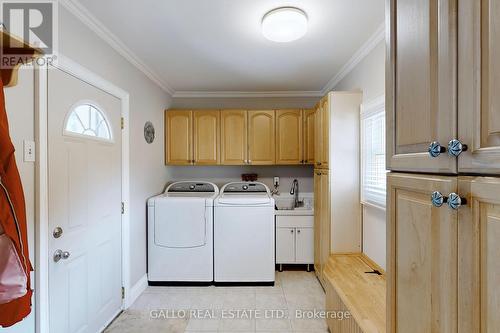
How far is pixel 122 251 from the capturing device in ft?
8.10

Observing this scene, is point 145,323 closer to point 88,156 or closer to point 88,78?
point 88,156

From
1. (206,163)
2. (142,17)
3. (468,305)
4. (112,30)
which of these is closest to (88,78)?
(112,30)

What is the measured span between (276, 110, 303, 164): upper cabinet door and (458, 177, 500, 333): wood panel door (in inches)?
117

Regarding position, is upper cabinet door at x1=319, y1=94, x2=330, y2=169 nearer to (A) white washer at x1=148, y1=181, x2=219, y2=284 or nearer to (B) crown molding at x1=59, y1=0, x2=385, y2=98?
(B) crown molding at x1=59, y1=0, x2=385, y2=98

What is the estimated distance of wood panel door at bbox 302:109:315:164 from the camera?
351cm

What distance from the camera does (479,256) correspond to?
22.3 inches

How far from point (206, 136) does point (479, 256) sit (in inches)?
A: 130

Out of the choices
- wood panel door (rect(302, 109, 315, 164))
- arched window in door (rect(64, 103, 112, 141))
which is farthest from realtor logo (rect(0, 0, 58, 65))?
wood panel door (rect(302, 109, 315, 164))

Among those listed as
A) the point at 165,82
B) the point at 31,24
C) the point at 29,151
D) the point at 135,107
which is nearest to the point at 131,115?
the point at 135,107

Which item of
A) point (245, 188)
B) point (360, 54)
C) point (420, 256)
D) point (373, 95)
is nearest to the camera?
point (420, 256)

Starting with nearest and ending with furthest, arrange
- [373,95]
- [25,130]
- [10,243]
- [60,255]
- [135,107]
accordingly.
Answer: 1. [10,243]
2. [25,130]
3. [60,255]
4. [373,95]
5. [135,107]

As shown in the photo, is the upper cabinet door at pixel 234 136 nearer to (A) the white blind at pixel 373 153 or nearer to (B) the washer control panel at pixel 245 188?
(B) the washer control panel at pixel 245 188

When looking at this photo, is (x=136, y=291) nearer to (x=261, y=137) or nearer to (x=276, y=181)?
(x=276, y=181)

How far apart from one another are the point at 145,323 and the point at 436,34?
277 cm
